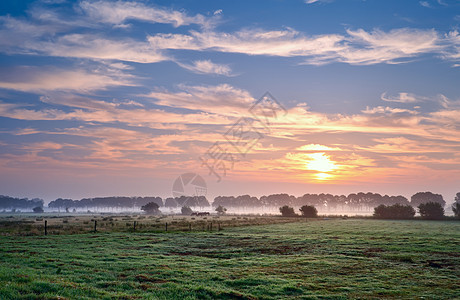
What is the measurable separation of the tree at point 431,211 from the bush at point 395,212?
4.97m

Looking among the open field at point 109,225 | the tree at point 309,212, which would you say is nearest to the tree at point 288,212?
the tree at point 309,212

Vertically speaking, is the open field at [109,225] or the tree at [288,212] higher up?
the open field at [109,225]

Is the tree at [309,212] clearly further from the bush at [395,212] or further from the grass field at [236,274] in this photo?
the grass field at [236,274]

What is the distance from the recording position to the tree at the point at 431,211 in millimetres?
130875

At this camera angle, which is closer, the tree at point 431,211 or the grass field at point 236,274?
the grass field at point 236,274

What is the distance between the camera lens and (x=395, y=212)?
14250cm

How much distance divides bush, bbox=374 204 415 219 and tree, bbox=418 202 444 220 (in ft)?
16.3

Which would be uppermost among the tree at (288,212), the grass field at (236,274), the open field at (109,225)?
the grass field at (236,274)

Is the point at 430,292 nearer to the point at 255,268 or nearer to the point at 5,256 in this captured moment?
the point at 255,268

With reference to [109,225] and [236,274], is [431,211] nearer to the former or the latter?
[109,225]

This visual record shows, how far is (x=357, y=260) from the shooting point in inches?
1162


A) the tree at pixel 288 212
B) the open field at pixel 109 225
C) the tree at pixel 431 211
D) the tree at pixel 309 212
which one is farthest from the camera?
the tree at pixel 288 212

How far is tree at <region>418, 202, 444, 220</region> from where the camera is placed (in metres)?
131

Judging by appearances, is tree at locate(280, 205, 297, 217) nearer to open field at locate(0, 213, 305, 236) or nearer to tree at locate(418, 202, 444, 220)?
open field at locate(0, 213, 305, 236)
